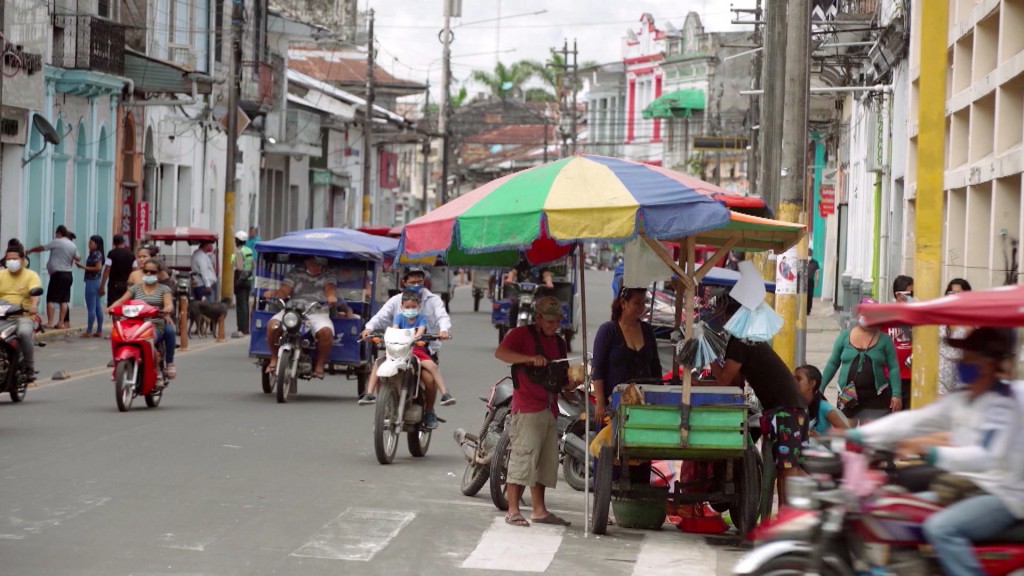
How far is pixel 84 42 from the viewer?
3384 cm

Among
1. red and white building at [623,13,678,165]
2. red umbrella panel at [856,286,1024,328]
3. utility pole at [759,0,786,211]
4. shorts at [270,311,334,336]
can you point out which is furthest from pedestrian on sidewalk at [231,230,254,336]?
red and white building at [623,13,678,165]

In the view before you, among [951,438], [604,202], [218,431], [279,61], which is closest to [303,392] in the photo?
[218,431]

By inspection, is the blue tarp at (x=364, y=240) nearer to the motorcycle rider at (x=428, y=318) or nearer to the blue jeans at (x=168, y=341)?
the blue jeans at (x=168, y=341)

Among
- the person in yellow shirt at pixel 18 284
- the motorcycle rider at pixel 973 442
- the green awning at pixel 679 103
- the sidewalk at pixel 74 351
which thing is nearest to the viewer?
the motorcycle rider at pixel 973 442

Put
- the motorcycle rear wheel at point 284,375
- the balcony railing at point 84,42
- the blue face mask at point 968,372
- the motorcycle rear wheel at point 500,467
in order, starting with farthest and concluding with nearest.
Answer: the balcony railing at point 84,42
the motorcycle rear wheel at point 284,375
the motorcycle rear wheel at point 500,467
the blue face mask at point 968,372

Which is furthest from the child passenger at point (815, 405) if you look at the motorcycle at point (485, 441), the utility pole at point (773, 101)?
the utility pole at point (773, 101)

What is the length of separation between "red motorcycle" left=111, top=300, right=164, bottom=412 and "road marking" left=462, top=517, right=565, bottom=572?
6.56 meters

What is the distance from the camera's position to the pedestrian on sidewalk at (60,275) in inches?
1077

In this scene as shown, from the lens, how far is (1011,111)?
18.1 m

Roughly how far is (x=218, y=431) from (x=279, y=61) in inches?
1605

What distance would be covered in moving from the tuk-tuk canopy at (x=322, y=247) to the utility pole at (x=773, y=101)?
466 cm

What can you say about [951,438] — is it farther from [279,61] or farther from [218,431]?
[279,61]

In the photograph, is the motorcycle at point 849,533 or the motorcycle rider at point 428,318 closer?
the motorcycle at point 849,533

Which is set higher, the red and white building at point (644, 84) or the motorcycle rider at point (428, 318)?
the red and white building at point (644, 84)
